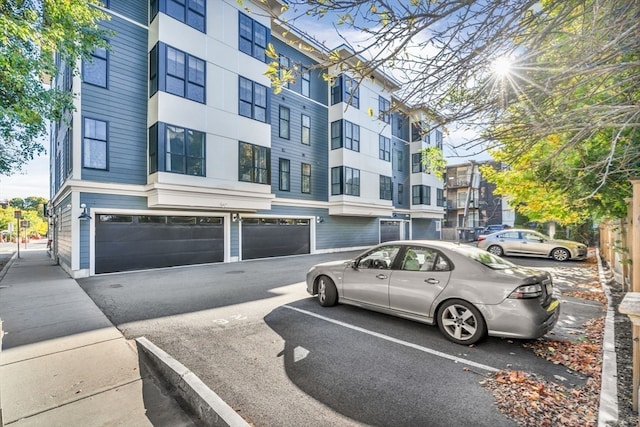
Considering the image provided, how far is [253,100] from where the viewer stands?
14.3 metres

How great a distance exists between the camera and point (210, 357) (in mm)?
3973

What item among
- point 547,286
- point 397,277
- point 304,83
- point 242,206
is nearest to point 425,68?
point 397,277

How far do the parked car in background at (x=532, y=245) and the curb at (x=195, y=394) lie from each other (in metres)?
14.7

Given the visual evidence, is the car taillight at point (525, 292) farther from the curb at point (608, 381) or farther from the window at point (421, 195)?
the window at point (421, 195)

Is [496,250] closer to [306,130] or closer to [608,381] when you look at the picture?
[306,130]

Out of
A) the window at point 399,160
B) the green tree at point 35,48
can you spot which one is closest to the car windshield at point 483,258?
the green tree at point 35,48

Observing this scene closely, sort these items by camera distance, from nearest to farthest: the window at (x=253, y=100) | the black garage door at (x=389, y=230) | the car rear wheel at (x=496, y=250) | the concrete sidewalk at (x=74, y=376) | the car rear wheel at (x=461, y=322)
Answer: the concrete sidewalk at (x=74, y=376) < the car rear wheel at (x=461, y=322) < the window at (x=253, y=100) < the car rear wheel at (x=496, y=250) < the black garage door at (x=389, y=230)

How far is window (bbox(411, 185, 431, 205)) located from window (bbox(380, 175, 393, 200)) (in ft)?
18.1

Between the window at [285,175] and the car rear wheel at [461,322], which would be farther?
the window at [285,175]

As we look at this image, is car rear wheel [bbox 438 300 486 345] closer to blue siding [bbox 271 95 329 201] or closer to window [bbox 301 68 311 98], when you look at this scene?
blue siding [bbox 271 95 329 201]

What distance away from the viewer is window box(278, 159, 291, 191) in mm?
16703

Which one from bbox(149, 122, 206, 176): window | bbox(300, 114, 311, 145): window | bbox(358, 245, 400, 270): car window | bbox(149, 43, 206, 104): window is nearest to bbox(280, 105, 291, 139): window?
bbox(300, 114, 311, 145): window

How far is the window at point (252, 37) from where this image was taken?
14.0 m

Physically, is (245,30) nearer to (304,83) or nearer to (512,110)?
(304,83)
